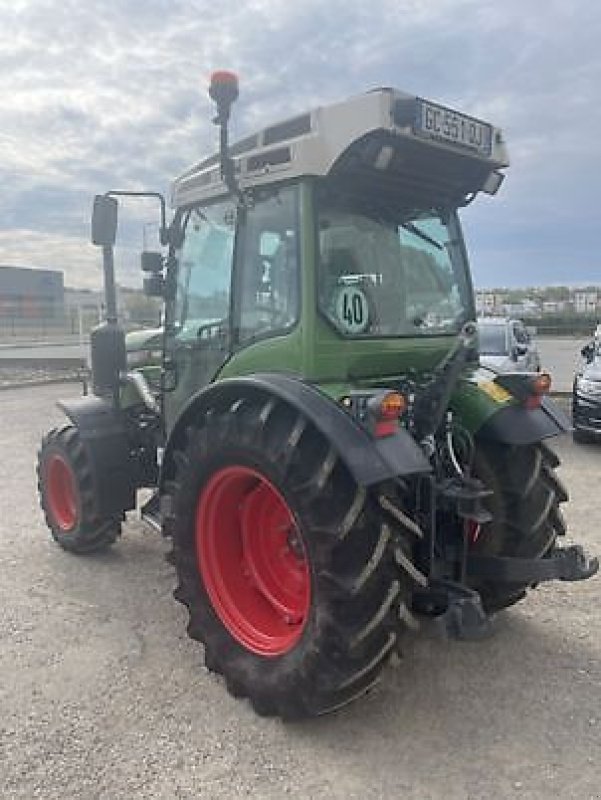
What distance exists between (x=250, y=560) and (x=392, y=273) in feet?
5.27

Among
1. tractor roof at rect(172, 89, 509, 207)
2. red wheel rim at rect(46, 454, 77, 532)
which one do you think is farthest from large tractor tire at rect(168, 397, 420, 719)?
red wheel rim at rect(46, 454, 77, 532)

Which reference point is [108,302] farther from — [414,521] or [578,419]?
[578,419]

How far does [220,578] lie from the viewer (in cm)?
359

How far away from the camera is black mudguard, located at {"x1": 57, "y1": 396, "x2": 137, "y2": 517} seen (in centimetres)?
482

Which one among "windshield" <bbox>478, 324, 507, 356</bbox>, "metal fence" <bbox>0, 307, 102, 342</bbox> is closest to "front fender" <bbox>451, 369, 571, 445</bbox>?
"windshield" <bbox>478, 324, 507, 356</bbox>

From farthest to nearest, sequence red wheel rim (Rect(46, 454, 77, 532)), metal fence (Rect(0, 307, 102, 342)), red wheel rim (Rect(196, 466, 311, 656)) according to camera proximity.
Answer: metal fence (Rect(0, 307, 102, 342)) → red wheel rim (Rect(46, 454, 77, 532)) → red wheel rim (Rect(196, 466, 311, 656))

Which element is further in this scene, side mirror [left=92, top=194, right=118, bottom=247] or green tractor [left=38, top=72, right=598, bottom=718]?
side mirror [left=92, top=194, right=118, bottom=247]

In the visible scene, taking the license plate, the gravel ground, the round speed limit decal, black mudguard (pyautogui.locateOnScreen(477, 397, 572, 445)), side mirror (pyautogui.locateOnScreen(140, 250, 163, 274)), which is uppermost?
the license plate

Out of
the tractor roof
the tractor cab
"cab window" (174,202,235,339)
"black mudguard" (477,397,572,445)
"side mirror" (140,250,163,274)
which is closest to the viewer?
the tractor roof

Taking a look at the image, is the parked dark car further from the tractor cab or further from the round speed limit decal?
the round speed limit decal

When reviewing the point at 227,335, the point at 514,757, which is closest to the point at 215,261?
the point at 227,335

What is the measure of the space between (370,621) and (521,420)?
1.42 meters

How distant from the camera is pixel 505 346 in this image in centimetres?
1210

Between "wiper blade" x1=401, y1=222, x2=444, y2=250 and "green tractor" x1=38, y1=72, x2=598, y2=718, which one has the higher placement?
"wiper blade" x1=401, y1=222, x2=444, y2=250
